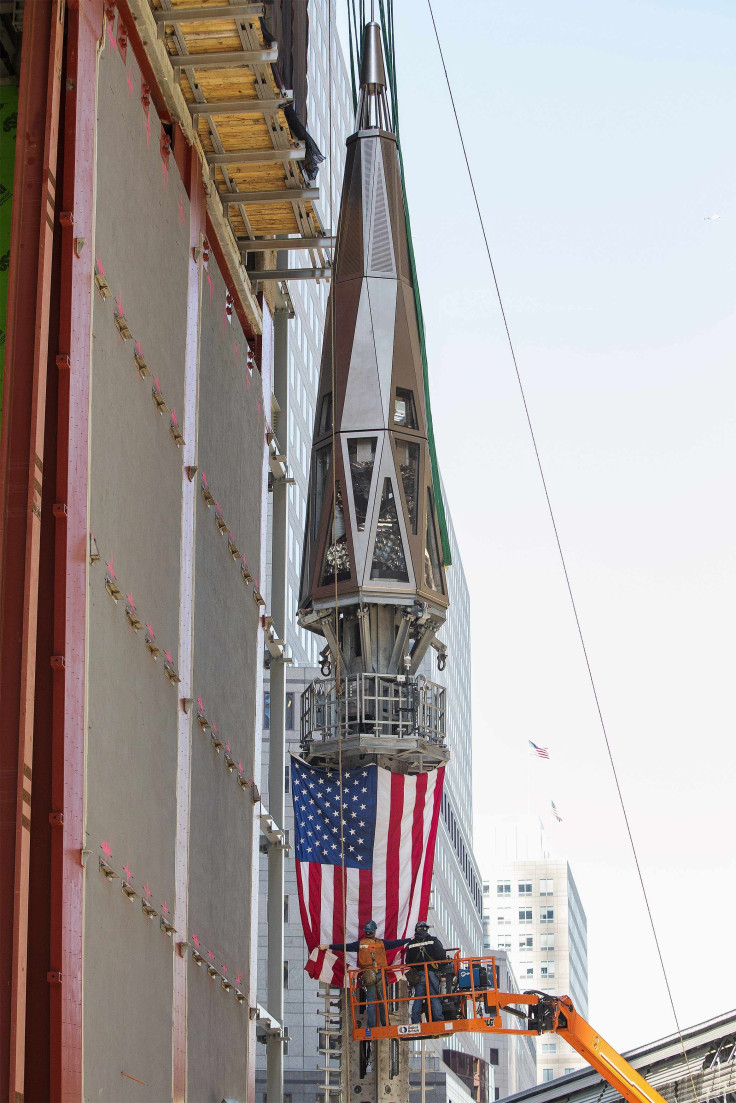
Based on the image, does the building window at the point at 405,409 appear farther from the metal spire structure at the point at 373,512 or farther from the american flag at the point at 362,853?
the american flag at the point at 362,853

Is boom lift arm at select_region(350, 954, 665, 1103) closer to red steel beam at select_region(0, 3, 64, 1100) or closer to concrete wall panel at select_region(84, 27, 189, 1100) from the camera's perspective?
concrete wall panel at select_region(84, 27, 189, 1100)

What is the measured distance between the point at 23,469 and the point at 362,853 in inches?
695

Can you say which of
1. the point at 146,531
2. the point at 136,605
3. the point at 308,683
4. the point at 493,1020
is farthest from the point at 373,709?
the point at 308,683

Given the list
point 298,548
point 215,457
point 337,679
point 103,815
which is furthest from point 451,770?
point 103,815

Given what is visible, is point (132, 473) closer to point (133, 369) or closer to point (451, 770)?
point (133, 369)

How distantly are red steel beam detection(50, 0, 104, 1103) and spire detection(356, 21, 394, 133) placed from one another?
19.1 m

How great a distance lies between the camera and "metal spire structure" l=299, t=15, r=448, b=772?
35094 millimetres

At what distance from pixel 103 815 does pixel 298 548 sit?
6779 cm

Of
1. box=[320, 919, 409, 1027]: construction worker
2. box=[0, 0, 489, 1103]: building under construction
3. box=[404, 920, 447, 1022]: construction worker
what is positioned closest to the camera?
box=[0, 0, 489, 1103]: building under construction

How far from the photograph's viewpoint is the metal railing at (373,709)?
34750 mm

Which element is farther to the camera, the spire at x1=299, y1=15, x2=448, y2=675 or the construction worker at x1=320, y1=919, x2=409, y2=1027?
the spire at x1=299, y1=15, x2=448, y2=675

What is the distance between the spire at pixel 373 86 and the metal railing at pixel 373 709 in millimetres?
13938

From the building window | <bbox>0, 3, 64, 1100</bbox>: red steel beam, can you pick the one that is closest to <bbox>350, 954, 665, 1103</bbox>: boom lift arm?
<bbox>0, 3, 64, 1100</bbox>: red steel beam

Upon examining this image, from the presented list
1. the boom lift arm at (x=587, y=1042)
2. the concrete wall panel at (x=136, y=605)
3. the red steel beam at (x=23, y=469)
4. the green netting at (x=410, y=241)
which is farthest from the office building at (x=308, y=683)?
the red steel beam at (x=23, y=469)
